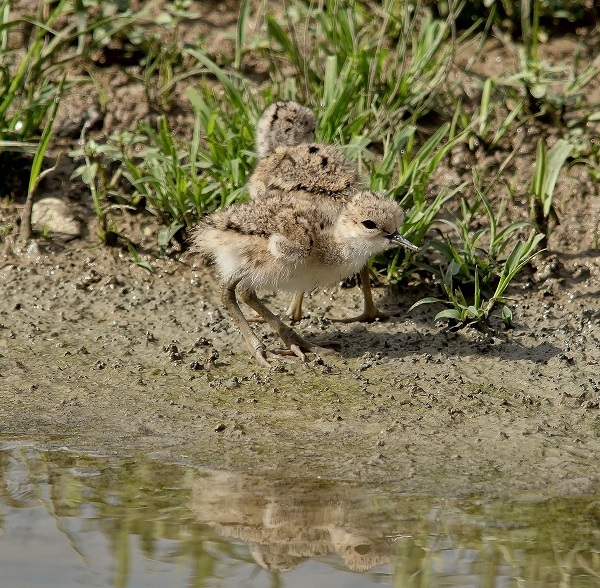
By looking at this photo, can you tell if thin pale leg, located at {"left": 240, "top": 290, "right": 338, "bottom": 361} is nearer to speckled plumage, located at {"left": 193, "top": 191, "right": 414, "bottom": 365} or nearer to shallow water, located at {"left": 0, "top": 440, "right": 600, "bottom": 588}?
speckled plumage, located at {"left": 193, "top": 191, "right": 414, "bottom": 365}

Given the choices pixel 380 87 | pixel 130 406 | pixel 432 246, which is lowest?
pixel 130 406

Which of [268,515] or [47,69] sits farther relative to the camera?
[47,69]

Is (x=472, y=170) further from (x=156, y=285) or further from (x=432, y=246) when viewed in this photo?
(x=156, y=285)

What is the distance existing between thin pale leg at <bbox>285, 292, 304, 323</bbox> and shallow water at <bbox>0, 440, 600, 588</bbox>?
1543mm

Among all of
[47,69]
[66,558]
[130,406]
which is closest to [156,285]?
[130,406]

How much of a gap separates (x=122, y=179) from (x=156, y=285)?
921mm

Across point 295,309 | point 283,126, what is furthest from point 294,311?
point 283,126

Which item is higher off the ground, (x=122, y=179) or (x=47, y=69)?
(x=47, y=69)

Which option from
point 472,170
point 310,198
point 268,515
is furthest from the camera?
point 472,170

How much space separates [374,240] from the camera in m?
5.02

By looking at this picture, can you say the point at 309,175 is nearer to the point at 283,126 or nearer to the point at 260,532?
the point at 283,126

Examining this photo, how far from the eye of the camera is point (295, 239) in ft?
16.1

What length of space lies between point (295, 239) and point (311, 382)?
2.08ft

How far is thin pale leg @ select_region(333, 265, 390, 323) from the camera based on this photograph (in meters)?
5.42
